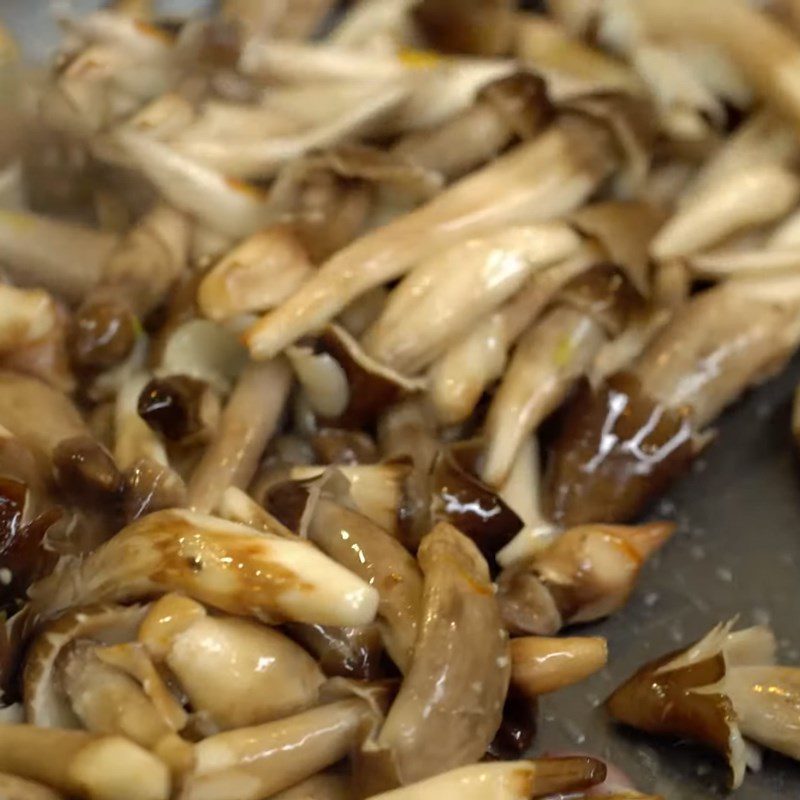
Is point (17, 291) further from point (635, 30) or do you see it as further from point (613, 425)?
point (635, 30)

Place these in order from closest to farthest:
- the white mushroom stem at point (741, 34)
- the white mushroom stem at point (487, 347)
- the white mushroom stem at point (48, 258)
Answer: the white mushroom stem at point (487, 347) → the white mushroom stem at point (48, 258) → the white mushroom stem at point (741, 34)

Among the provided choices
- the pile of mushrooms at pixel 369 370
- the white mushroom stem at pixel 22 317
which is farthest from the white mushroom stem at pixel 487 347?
Answer: the white mushroom stem at pixel 22 317

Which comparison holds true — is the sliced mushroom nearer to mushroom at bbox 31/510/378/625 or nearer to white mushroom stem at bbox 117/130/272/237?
mushroom at bbox 31/510/378/625

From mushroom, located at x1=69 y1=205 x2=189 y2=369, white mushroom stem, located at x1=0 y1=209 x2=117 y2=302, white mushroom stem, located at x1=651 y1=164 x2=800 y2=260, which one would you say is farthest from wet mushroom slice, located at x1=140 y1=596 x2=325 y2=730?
white mushroom stem, located at x1=651 y1=164 x2=800 y2=260

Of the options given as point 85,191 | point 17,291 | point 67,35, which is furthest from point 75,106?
point 17,291

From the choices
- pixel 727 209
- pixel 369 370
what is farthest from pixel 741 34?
pixel 369 370

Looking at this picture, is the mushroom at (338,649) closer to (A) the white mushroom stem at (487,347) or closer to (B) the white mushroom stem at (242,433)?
(B) the white mushroom stem at (242,433)
